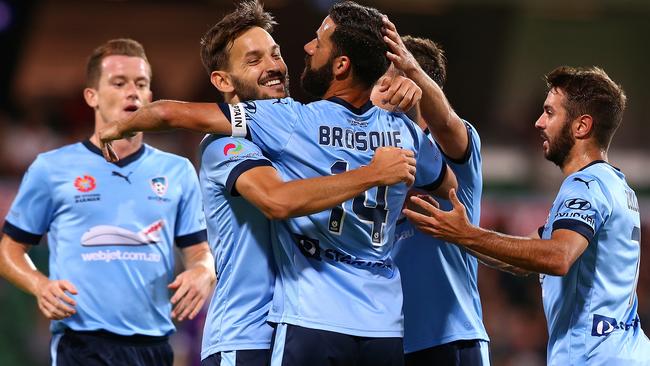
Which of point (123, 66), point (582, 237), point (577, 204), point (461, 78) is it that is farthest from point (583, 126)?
point (461, 78)

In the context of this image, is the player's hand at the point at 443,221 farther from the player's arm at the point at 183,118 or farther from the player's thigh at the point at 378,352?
the player's arm at the point at 183,118

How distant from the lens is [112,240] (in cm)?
589

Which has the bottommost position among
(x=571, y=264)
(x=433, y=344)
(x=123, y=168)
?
(x=433, y=344)

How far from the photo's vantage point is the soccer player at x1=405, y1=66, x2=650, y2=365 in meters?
4.45

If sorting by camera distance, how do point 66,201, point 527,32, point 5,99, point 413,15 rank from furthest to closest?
point 527,32 < point 413,15 < point 5,99 < point 66,201

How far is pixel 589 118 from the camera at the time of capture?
5.00m

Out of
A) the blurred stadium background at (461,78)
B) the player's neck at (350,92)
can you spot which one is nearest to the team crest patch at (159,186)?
the player's neck at (350,92)

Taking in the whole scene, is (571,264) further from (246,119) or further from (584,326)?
(246,119)

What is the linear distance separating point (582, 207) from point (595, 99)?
0.67 meters

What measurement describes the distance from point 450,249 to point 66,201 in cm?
235

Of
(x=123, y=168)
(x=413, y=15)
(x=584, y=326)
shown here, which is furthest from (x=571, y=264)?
(x=413, y=15)

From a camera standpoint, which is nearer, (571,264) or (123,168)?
(571,264)

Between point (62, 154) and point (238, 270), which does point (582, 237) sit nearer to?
point (238, 270)

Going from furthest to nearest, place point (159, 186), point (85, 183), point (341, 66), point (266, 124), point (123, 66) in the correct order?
1. point (123, 66)
2. point (159, 186)
3. point (85, 183)
4. point (341, 66)
5. point (266, 124)
